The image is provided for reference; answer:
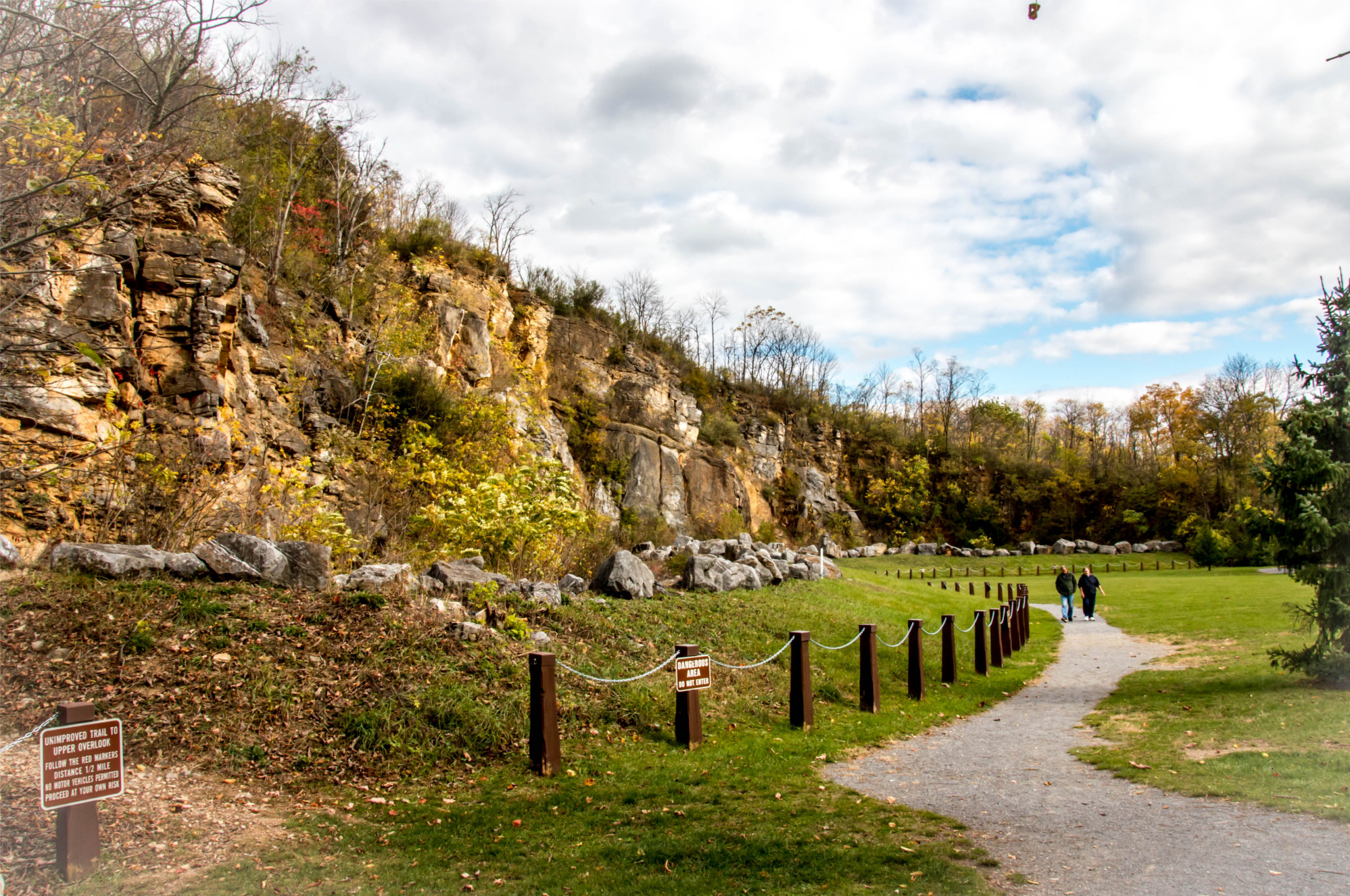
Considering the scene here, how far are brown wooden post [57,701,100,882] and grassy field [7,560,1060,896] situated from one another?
11cm

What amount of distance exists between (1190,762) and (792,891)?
15.8 feet

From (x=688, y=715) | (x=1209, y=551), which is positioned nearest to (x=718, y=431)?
(x=1209, y=551)

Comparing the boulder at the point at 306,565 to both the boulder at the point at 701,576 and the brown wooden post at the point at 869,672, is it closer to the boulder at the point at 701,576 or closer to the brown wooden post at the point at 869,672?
the brown wooden post at the point at 869,672

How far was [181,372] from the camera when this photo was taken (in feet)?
42.3

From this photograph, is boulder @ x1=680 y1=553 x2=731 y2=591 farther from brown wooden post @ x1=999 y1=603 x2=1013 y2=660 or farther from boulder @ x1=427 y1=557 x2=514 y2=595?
brown wooden post @ x1=999 y1=603 x2=1013 y2=660

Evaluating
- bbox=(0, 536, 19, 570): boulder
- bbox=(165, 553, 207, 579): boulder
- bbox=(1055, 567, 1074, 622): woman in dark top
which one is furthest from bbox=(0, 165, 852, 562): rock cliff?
bbox=(1055, 567, 1074, 622): woman in dark top

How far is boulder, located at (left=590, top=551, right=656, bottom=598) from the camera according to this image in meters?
12.3

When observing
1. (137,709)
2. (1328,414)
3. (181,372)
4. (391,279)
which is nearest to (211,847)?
(137,709)

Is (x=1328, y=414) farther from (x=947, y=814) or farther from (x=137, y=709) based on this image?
(x=137, y=709)

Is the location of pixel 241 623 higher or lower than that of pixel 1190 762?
higher

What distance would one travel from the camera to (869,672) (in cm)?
992

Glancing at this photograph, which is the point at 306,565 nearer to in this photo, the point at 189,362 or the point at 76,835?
the point at 76,835

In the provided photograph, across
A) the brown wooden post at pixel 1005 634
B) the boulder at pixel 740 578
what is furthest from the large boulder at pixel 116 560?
the brown wooden post at pixel 1005 634

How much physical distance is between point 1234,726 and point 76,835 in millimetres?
10201
